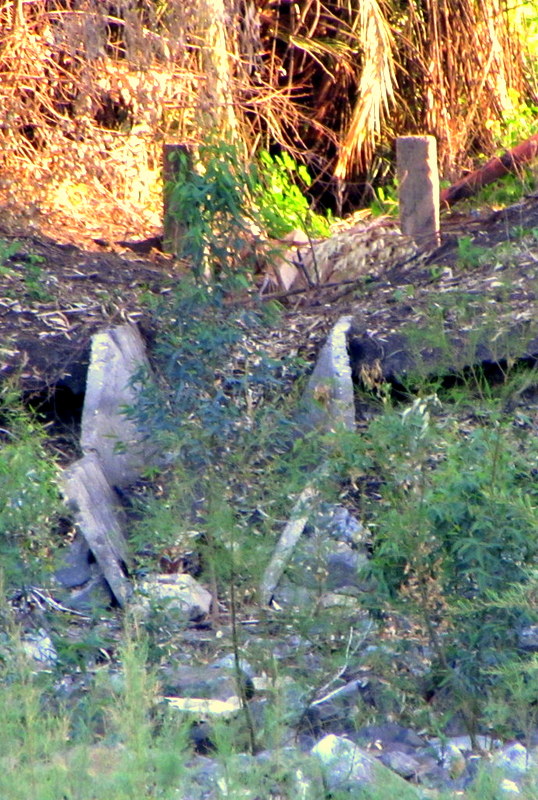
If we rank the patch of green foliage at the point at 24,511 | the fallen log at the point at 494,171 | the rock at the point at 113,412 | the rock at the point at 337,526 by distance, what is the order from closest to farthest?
the patch of green foliage at the point at 24,511, the rock at the point at 337,526, the rock at the point at 113,412, the fallen log at the point at 494,171

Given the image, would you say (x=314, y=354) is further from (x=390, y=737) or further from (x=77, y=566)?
(x=390, y=737)

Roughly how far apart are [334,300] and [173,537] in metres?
3.25

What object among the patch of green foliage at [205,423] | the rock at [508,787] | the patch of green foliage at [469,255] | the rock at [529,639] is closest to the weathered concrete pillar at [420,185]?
the patch of green foliage at [469,255]

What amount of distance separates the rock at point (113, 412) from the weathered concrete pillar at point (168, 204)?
2.08 ft

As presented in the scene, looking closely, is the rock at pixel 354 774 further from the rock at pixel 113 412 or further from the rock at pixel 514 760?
the rock at pixel 113 412

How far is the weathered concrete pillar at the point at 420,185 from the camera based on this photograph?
25.3 ft

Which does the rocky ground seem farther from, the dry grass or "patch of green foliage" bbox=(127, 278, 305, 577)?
the dry grass

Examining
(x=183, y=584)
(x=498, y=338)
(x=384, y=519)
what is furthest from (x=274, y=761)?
(x=498, y=338)

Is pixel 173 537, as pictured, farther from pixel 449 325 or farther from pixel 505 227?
pixel 505 227

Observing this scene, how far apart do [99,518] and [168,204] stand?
6.17ft

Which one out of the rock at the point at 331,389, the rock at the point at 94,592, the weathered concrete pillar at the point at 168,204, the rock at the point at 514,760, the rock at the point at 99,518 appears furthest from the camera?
the weathered concrete pillar at the point at 168,204

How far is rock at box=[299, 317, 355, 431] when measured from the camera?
5346 mm

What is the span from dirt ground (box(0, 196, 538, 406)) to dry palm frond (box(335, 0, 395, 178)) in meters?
2.44

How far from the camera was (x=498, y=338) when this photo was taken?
6070mm
